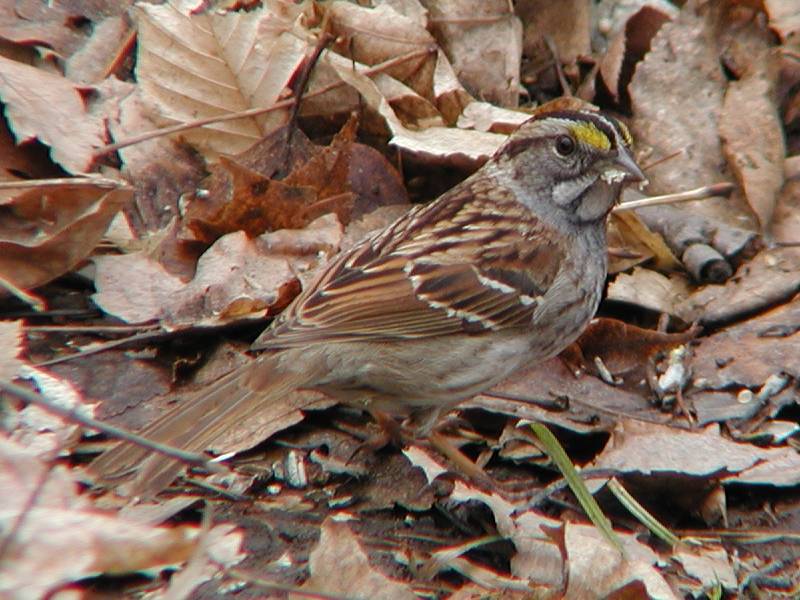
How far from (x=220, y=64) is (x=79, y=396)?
4.12ft

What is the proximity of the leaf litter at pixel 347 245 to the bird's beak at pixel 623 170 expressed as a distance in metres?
0.45

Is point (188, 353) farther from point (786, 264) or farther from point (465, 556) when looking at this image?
point (786, 264)

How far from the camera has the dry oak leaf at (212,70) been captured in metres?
4.01

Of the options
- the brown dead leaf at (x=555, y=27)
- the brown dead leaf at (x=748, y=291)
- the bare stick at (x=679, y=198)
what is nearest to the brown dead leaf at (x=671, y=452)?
the brown dead leaf at (x=748, y=291)

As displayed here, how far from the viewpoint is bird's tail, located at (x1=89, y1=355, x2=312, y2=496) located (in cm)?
280

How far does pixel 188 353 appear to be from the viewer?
347 centimetres

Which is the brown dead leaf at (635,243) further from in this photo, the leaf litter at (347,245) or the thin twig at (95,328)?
the thin twig at (95,328)

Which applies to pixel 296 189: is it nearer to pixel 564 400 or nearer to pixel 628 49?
pixel 564 400

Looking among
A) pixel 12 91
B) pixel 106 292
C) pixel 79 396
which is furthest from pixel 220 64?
pixel 79 396

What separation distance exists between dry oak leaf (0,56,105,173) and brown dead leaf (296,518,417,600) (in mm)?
1537

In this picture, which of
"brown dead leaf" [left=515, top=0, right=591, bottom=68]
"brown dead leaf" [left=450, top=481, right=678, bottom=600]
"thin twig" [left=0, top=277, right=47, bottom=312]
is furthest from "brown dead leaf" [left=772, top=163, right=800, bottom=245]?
"thin twig" [left=0, top=277, right=47, bottom=312]

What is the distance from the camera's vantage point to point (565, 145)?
140 inches

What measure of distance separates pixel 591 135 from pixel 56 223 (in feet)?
4.67

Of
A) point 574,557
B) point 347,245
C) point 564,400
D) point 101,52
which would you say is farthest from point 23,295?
point 574,557
